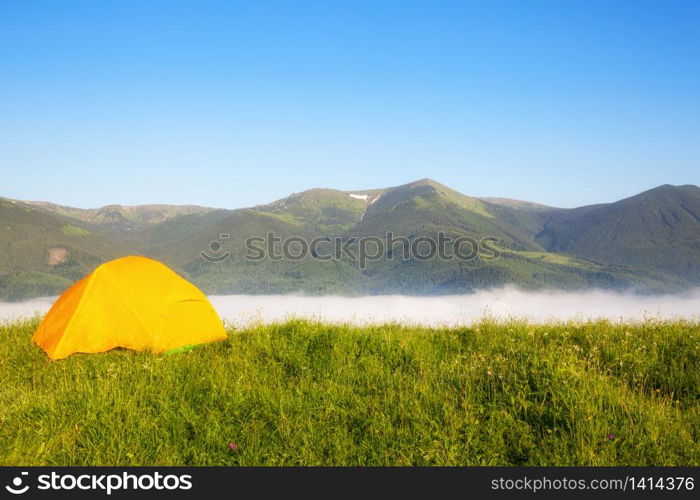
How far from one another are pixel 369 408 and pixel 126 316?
257 inches

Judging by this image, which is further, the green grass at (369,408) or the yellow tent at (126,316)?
the yellow tent at (126,316)

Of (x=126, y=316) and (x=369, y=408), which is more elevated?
(x=126, y=316)

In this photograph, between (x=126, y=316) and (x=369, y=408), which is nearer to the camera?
(x=369, y=408)

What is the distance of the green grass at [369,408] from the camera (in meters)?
5.11

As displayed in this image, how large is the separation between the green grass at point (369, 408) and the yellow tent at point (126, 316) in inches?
49.8

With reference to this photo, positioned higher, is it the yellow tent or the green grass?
the yellow tent

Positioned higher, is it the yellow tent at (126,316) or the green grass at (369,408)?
the yellow tent at (126,316)

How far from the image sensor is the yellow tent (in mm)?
9820

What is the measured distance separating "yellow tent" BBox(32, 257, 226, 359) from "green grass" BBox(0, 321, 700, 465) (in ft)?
4.15

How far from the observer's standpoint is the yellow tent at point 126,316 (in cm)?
982

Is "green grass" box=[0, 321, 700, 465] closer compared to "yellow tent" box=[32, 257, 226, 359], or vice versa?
"green grass" box=[0, 321, 700, 465]

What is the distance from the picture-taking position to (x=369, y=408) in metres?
6.06
